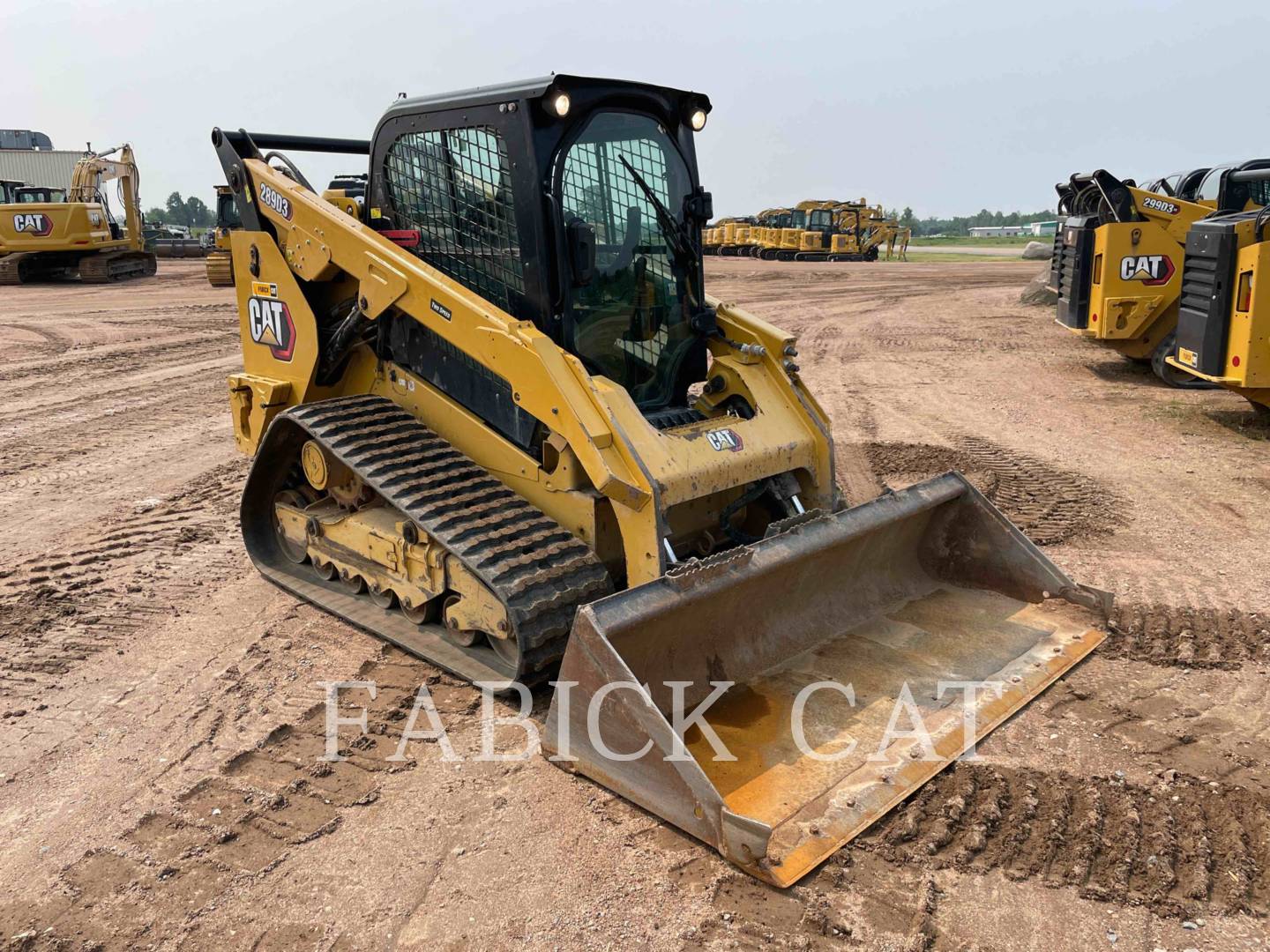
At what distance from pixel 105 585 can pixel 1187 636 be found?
5.29m

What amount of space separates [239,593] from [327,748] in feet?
5.97

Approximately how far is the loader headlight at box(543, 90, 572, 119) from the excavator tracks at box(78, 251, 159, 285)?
73.5ft

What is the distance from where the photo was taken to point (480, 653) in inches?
167

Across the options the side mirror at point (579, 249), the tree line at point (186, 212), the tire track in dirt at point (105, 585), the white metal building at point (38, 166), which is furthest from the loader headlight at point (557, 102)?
the tree line at point (186, 212)

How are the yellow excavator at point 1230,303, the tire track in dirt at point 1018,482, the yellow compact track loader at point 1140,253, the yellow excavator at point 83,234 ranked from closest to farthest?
the tire track in dirt at point 1018,482 → the yellow excavator at point 1230,303 → the yellow compact track loader at point 1140,253 → the yellow excavator at point 83,234

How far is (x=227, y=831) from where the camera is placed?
3.20m

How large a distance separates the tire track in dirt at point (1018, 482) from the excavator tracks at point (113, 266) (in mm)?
20751

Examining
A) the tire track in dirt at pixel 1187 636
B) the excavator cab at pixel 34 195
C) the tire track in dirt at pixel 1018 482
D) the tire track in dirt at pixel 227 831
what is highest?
the excavator cab at pixel 34 195

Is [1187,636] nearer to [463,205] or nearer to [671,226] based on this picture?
[671,226]

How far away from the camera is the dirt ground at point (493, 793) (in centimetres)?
277

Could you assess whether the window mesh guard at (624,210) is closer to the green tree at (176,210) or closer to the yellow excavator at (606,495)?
the yellow excavator at (606,495)

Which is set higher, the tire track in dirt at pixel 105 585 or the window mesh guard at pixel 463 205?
the window mesh guard at pixel 463 205

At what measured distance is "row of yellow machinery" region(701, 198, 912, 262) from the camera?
37094 millimetres

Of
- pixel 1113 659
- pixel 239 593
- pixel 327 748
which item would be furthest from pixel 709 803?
pixel 239 593
